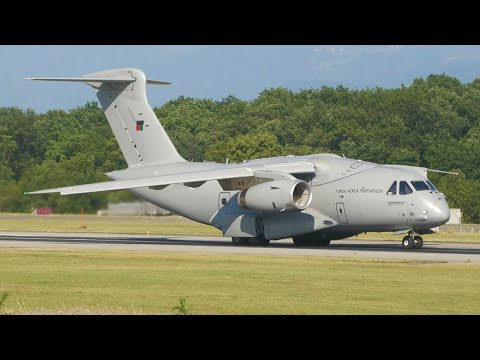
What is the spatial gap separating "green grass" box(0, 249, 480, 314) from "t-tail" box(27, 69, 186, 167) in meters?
11.8

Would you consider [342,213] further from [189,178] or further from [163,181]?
[163,181]

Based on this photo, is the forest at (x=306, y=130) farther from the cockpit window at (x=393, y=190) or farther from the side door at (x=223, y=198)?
the cockpit window at (x=393, y=190)

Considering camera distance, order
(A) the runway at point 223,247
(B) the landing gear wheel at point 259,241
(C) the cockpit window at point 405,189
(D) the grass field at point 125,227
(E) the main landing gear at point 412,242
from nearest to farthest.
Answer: (A) the runway at point 223,247 → (C) the cockpit window at point 405,189 → (E) the main landing gear at point 412,242 → (B) the landing gear wheel at point 259,241 → (D) the grass field at point 125,227

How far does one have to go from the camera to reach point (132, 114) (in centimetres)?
4519

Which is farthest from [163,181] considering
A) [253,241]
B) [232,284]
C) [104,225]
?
[104,225]

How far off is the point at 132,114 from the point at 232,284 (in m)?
22.5

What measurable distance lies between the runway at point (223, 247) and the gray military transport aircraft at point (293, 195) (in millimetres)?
864

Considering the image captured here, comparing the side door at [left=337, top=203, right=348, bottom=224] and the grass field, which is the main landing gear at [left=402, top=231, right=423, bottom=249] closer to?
the side door at [left=337, top=203, right=348, bottom=224]

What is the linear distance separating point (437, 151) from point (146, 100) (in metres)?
57.5

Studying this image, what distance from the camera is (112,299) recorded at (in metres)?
20.6

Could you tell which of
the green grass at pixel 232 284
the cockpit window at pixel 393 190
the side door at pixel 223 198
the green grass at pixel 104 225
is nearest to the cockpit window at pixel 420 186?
the cockpit window at pixel 393 190

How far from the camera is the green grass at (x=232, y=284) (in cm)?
1947
